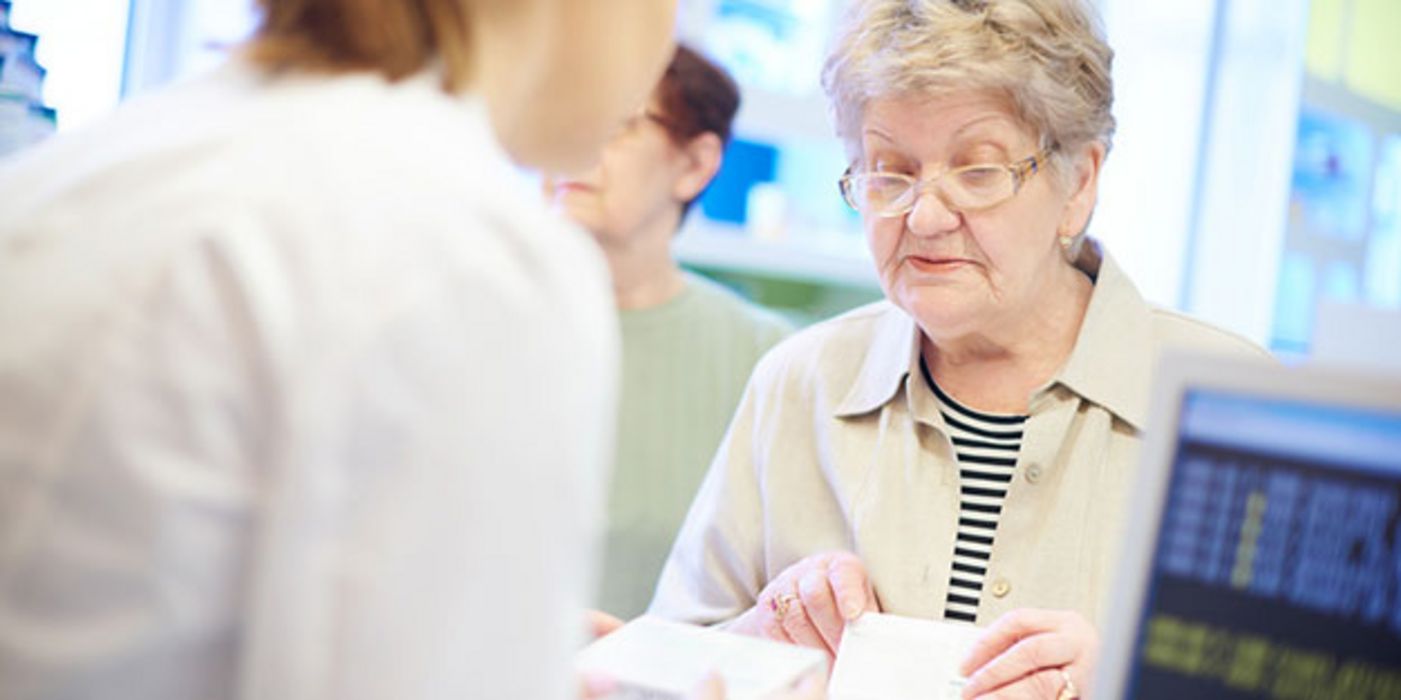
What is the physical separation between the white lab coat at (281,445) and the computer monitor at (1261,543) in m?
0.44

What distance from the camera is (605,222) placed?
2.64m

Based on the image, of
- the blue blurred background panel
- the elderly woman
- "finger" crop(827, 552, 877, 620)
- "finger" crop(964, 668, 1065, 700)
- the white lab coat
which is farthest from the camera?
the blue blurred background panel

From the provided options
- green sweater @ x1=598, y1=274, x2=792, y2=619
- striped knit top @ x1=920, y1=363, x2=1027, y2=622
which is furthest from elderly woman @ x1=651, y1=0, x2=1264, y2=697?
green sweater @ x1=598, y1=274, x2=792, y2=619

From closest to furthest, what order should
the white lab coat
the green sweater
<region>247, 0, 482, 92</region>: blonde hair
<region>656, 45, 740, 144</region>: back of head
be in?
the white lab coat < <region>247, 0, 482, 92</region>: blonde hair < the green sweater < <region>656, 45, 740, 144</region>: back of head

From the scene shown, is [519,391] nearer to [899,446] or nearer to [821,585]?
[821,585]

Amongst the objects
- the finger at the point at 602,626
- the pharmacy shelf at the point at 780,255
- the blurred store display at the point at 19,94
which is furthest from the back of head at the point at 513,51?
the pharmacy shelf at the point at 780,255

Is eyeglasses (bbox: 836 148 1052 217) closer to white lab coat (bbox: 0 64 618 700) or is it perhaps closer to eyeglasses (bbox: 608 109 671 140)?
eyeglasses (bbox: 608 109 671 140)

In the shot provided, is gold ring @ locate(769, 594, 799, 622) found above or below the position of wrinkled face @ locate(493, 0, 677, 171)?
below

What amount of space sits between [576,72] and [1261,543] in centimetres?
55

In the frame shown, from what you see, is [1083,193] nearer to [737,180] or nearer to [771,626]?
[771,626]

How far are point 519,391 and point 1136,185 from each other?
202 inches

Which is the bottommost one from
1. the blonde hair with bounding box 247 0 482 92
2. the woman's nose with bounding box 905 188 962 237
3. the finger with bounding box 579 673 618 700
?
the finger with bounding box 579 673 618 700

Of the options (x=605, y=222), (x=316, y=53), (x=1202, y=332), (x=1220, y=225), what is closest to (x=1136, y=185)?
(x=1220, y=225)

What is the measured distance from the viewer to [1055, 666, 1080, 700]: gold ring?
4.53 feet
